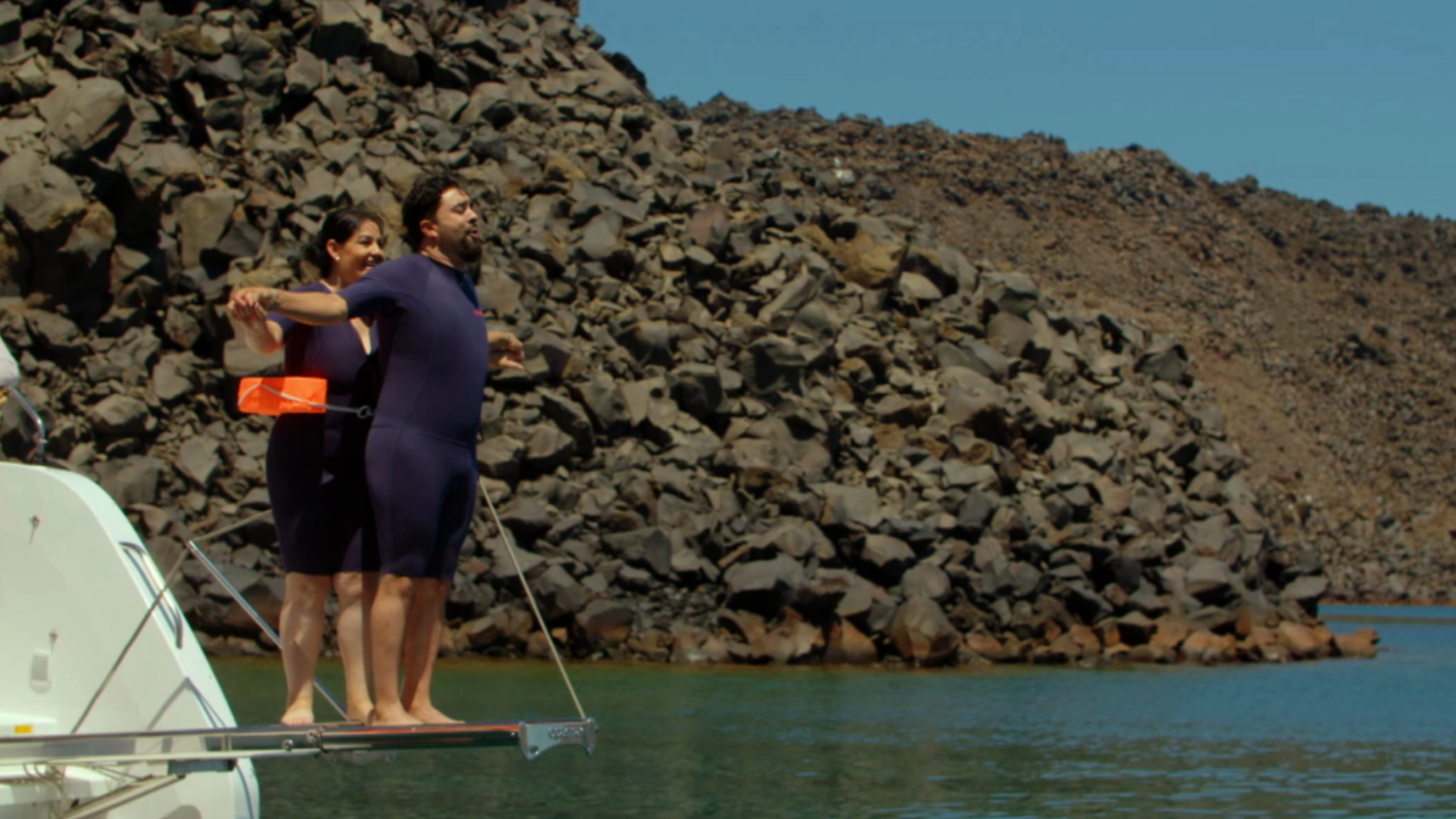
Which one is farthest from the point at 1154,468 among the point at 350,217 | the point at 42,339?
the point at 350,217

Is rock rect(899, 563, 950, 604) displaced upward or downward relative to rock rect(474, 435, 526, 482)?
downward

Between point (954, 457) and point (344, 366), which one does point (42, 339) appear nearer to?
point (954, 457)

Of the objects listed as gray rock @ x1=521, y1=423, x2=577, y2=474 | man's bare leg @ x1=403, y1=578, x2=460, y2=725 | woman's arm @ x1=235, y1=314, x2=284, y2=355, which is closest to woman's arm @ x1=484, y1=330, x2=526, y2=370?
woman's arm @ x1=235, y1=314, x2=284, y2=355

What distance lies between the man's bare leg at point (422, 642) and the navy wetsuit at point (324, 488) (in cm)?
27

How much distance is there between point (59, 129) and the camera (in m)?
27.7

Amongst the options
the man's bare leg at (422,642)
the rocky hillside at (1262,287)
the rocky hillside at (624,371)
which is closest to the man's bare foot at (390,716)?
the man's bare leg at (422,642)

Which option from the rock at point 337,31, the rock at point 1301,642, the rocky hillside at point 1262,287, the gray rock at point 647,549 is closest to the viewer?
the gray rock at point 647,549

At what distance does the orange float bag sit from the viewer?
578cm

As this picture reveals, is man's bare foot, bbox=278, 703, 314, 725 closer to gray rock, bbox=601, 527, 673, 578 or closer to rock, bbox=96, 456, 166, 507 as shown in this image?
rock, bbox=96, 456, 166, 507

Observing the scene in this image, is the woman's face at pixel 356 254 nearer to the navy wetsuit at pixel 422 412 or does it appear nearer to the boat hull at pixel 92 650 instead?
the navy wetsuit at pixel 422 412

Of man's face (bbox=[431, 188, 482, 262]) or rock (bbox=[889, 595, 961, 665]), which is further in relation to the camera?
rock (bbox=[889, 595, 961, 665])

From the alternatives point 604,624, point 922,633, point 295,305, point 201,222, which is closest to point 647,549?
point 604,624

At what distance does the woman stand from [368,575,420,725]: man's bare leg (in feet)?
0.92

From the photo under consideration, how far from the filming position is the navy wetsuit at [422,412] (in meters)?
5.51
